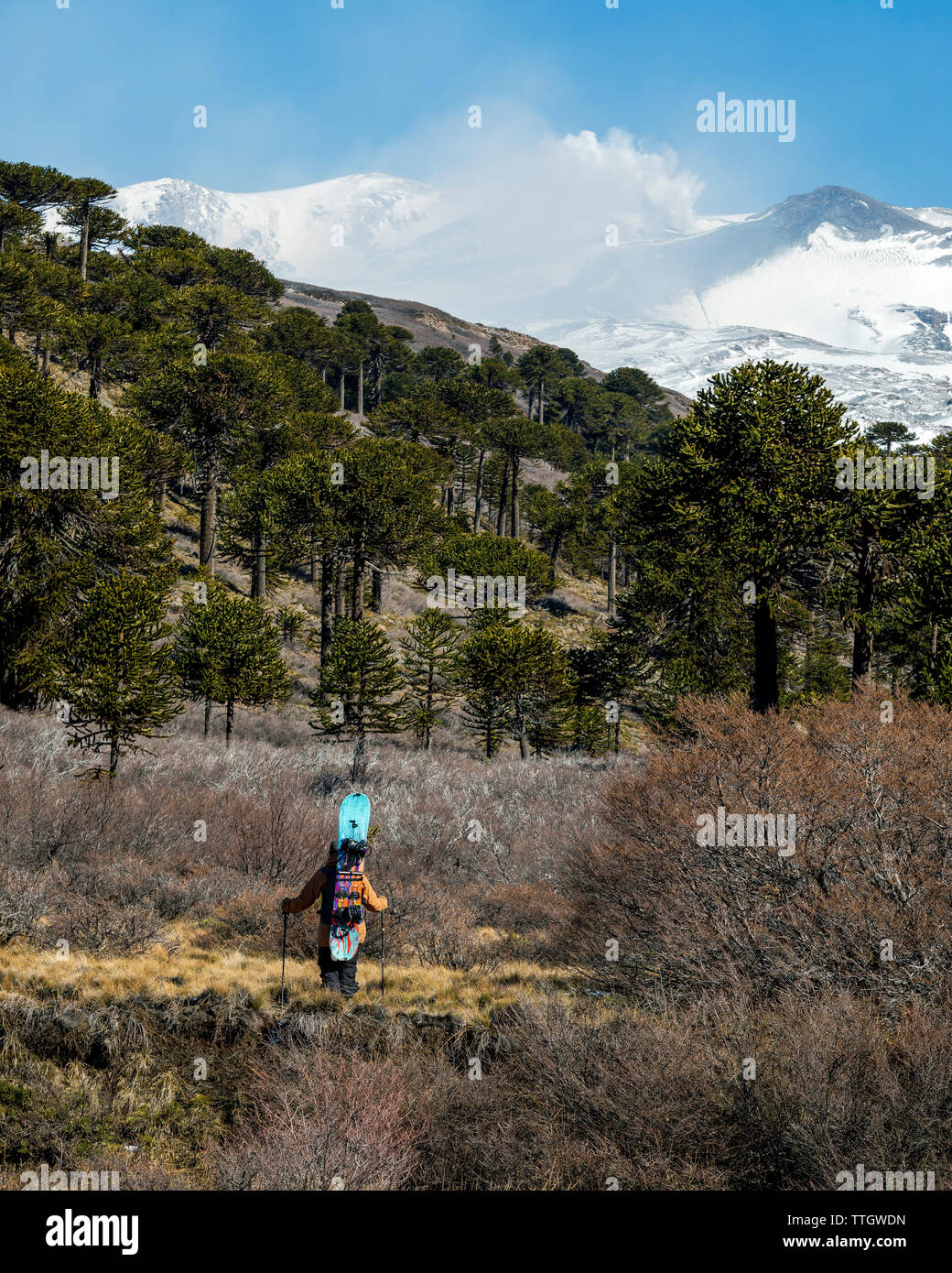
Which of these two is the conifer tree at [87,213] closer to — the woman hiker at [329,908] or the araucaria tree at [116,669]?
the araucaria tree at [116,669]

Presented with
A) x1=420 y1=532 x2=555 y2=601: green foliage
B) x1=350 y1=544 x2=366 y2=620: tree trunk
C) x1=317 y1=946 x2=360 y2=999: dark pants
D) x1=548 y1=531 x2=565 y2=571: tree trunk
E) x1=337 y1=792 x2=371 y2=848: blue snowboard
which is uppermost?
x1=548 y1=531 x2=565 y2=571: tree trunk

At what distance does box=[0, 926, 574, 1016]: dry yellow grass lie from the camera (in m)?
8.00

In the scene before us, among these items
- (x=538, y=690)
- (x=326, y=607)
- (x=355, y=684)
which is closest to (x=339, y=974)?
(x=355, y=684)

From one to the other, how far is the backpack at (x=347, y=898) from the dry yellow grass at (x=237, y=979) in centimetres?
132

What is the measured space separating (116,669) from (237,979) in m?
9.94

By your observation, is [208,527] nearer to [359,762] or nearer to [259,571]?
[259,571]

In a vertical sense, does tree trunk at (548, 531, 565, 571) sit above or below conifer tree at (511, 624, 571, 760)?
above

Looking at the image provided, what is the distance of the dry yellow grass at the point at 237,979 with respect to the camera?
800 cm

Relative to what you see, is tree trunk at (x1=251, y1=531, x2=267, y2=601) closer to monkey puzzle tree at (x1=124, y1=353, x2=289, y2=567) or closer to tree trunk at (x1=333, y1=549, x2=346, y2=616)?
monkey puzzle tree at (x1=124, y1=353, x2=289, y2=567)

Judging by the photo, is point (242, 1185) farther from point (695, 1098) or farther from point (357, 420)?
point (357, 420)

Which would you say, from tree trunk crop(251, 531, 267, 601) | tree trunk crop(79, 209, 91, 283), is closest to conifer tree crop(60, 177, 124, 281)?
tree trunk crop(79, 209, 91, 283)

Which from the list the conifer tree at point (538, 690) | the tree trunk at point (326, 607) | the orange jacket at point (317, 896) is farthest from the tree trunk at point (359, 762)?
the orange jacket at point (317, 896)

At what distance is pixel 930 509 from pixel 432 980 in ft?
50.1

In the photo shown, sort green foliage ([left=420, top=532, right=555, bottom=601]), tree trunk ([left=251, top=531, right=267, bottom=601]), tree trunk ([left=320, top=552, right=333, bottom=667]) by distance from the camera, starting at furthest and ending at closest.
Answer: green foliage ([left=420, top=532, right=555, bottom=601]) → tree trunk ([left=251, top=531, right=267, bottom=601]) → tree trunk ([left=320, top=552, right=333, bottom=667])
